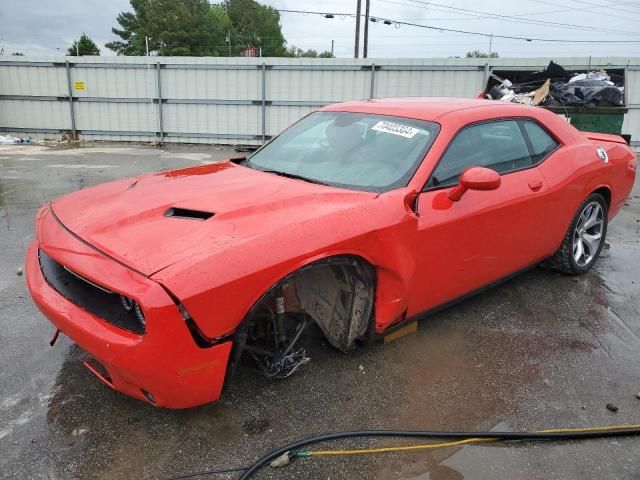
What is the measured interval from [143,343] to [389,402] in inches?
52.0

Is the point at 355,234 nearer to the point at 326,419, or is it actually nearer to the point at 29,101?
the point at 326,419

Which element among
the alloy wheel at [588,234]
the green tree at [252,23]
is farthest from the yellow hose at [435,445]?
the green tree at [252,23]

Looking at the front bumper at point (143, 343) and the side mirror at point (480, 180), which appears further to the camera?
the side mirror at point (480, 180)

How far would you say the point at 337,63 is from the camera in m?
12.7

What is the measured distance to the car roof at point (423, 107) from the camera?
130 inches

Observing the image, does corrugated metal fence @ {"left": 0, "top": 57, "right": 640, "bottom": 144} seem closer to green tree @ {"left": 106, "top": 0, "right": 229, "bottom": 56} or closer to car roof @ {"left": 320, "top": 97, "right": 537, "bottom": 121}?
car roof @ {"left": 320, "top": 97, "right": 537, "bottom": 121}

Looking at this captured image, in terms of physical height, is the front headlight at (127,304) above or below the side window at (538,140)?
below

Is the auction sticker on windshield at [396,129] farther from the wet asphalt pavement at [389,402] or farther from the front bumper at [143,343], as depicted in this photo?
the front bumper at [143,343]

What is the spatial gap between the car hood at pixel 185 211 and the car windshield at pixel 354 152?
182 millimetres

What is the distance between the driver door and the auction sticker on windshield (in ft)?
0.83

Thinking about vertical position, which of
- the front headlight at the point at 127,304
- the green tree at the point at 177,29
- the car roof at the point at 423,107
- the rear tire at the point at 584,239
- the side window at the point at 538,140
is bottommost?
the rear tire at the point at 584,239

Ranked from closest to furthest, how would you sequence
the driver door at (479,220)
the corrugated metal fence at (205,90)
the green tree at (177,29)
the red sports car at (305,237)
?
the red sports car at (305,237) → the driver door at (479,220) → the corrugated metal fence at (205,90) → the green tree at (177,29)

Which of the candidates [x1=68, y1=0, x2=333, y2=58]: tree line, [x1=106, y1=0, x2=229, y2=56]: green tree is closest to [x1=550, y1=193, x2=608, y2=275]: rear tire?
[x1=68, y1=0, x2=333, y2=58]: tree line

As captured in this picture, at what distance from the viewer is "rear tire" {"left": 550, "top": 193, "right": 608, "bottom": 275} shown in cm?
415
